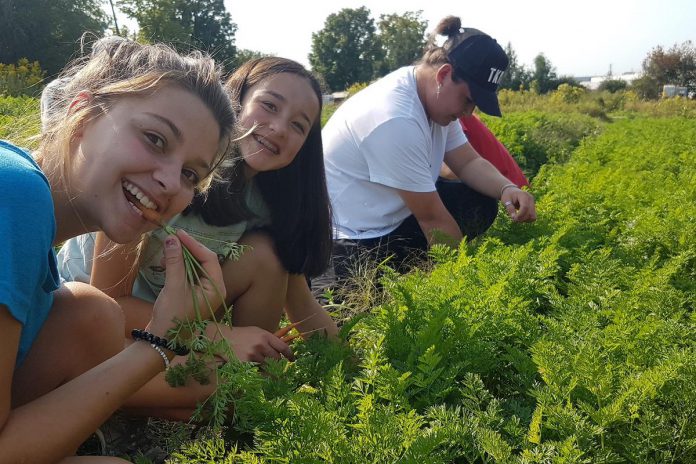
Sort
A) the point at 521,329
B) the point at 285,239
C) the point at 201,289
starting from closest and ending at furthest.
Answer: the point at 201,289, the point at 521,329, the point at 285,239

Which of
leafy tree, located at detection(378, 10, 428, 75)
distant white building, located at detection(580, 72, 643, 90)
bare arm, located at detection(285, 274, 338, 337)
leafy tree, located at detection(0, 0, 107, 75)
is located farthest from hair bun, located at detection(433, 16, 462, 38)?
leafy tree, located at detection(378, 10, 428, 75)

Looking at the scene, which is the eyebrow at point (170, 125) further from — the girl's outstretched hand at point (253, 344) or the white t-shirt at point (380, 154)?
the white t-shirt at point (380, 154)

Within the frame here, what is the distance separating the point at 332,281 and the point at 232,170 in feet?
5.13

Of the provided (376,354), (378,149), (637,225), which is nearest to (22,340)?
(376,354)

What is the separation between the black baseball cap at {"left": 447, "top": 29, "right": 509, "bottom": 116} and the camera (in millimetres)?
4020

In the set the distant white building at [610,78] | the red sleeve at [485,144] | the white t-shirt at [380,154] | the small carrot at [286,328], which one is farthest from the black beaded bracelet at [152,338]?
the distant white building at [610,78]

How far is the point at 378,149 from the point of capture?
3965mm

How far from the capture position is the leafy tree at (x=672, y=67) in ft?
144

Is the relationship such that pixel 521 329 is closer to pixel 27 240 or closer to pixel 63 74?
pixel 27 240

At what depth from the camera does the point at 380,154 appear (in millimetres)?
3963

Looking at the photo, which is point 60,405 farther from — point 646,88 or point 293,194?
point 646,88

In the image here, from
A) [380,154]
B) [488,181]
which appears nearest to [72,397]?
[380,154]

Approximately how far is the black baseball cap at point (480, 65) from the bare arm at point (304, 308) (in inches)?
70.1

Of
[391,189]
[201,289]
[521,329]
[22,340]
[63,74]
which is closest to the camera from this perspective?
[22,340]
